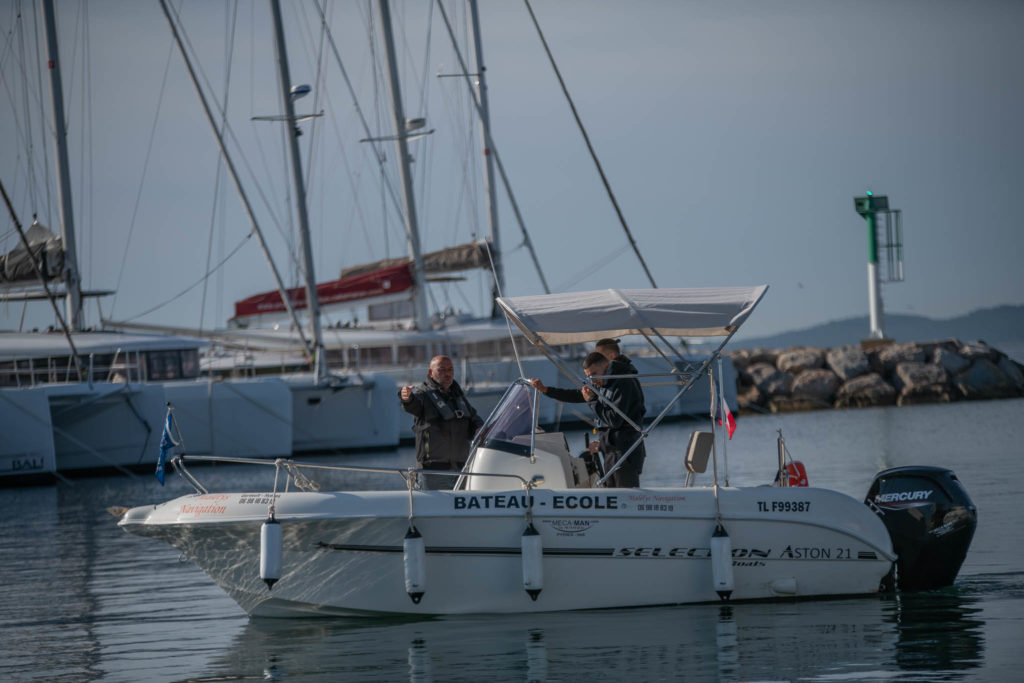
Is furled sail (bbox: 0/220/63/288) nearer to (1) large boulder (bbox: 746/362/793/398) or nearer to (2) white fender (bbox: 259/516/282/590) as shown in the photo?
(2) white fender (bbox: 259/516/282/590)

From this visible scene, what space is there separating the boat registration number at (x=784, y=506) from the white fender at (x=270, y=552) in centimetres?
350

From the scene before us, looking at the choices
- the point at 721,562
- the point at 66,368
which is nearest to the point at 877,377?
the point at 66,368

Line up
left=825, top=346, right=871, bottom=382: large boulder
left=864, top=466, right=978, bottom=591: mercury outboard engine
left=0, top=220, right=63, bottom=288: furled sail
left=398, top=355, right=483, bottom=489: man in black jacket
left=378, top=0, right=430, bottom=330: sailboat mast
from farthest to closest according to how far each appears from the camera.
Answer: left=825, top=346, right=871, bottom=382: large boulder < left=378, top=0, right=430, bottom=330: sailboat mast < left=0, top=220, right=63, bottom=288: furled sail < left=398, top=355, right=483, bottom=489: man in black jacket < left=864, top=466, right=978, bottom=591: mercury outboard engine

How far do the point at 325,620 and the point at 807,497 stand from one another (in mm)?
3818

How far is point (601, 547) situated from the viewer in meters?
9.41

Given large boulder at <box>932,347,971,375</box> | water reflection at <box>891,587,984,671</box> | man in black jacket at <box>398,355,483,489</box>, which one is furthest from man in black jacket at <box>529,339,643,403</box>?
large boulder at <box>932,347,971,375</box>

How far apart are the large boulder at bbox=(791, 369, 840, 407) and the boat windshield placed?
151 ft

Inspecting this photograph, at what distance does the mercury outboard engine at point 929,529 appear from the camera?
9.66m

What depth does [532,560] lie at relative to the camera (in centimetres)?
924

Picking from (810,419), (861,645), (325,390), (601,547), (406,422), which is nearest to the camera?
(861,645)

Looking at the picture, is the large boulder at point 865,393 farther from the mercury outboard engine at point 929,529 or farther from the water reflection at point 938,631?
the mercury outboard engine at point 929,529

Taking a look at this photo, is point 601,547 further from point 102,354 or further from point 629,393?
point 102,354

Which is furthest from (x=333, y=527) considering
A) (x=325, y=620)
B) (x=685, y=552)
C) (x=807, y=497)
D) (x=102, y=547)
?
(x=102, y=547)

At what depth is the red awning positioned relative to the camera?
41438 millimetres
